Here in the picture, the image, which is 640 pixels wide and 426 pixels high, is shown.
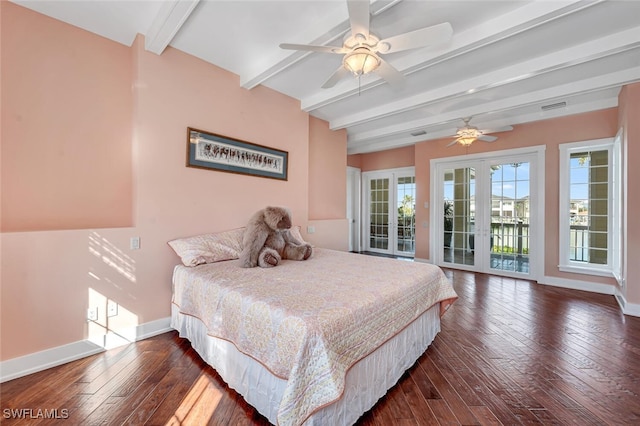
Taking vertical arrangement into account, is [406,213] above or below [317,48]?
below

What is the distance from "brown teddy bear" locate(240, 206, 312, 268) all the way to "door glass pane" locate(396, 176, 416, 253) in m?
4.17

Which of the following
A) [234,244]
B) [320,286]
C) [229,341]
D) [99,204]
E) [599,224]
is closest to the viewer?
[229,341]

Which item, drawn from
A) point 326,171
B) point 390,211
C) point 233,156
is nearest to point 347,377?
point 233,156

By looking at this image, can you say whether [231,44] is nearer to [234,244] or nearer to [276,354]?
[234,244]

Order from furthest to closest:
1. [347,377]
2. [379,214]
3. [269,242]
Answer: [379,214] → [269,242] → [347,377]

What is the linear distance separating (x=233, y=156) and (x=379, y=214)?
4682 millimetres

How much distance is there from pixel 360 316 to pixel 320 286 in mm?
422

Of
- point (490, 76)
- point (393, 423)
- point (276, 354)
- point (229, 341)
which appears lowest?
point (393, 423)

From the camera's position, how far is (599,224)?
392 centimetres

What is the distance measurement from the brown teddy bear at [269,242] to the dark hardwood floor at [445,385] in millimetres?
915

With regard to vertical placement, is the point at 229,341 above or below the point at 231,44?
below

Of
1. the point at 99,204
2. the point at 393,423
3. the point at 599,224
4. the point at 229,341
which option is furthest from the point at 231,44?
the point at 599,224

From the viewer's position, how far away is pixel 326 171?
4.65m

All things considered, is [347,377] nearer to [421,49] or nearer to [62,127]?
[421,49]
